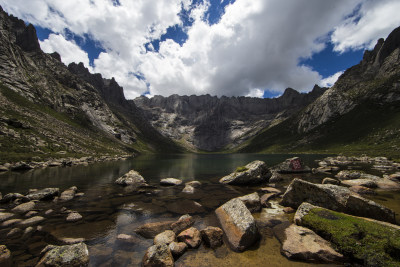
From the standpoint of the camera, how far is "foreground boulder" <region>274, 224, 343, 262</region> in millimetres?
9062

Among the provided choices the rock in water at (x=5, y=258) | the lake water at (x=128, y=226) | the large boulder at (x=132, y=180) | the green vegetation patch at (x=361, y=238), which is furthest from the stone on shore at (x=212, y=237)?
the large boulder at (x=132, y=180)

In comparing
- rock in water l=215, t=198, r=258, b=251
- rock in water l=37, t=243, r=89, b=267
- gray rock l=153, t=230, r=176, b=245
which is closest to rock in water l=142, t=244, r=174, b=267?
→ gray rock l=153, t=230, r=176, b=245

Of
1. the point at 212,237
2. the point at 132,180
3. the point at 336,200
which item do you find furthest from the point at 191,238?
the point at 132,180

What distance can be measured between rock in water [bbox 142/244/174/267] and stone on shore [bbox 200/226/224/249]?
2678 millimetres

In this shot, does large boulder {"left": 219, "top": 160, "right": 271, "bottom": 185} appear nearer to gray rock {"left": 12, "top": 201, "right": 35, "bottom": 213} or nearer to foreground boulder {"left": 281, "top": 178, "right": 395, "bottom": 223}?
foreground boulder {"left": 281, "top": 178, "right": 395, "bottom": 223}

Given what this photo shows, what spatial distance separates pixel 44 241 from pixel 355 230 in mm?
18629

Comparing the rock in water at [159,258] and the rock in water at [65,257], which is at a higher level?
the rock in water at [65,257]

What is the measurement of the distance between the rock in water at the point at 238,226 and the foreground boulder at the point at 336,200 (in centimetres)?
713

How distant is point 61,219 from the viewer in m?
15.2

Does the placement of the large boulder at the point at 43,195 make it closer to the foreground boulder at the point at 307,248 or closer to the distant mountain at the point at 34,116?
the foreground boulder at the point at 307,248

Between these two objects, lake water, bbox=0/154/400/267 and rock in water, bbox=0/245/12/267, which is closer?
rock in water, bbox=0/245/12/267

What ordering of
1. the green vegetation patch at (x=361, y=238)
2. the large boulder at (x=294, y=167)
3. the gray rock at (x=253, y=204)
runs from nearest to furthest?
1. the green vegetation patch at (x=361, y=238)
2. the gray rock at (x=253, y=204)
3. the large boulder at (x=294, y=167)

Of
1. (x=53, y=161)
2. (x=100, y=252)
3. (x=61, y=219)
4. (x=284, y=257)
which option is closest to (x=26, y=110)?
(x=53, y=161)

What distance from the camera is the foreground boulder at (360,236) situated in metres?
7.91
